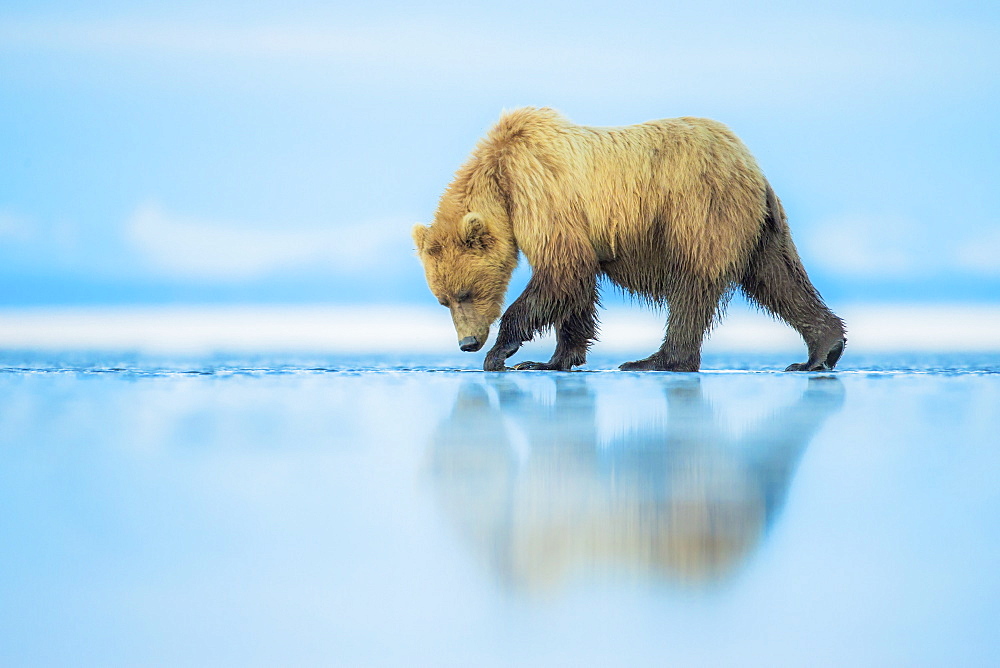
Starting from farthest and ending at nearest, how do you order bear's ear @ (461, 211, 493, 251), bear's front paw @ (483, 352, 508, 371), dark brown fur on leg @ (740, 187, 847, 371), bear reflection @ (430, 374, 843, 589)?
dark brown fur on leg @ (740, 187, 847, 371), bear's front paw @ (483, 352, 508, 371), bear's ear @ (461, 211, 493, 251), bear reflection @ (430, 374, 843, 589)

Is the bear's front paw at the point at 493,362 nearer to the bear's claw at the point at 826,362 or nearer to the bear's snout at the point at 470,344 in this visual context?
the bear's snout at the point at 470,344

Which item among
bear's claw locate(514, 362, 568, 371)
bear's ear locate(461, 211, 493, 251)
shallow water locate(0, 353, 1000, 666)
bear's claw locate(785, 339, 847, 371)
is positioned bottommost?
shallow water locate(0, 353, 1000, 666)

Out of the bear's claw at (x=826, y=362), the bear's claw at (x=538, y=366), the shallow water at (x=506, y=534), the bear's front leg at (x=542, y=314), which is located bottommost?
the shallow water at (x=506, y=534)

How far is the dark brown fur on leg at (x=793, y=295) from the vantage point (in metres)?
7.32

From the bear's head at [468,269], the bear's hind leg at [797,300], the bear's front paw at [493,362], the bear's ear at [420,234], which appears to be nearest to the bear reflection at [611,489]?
the bear's front paw at [493,362]

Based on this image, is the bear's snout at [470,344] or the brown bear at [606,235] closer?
the brown bear at [606,235]

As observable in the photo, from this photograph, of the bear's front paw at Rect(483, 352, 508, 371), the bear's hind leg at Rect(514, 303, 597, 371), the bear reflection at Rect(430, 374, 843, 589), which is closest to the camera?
the bear reflection at Rect(430, 374, 843, 589)

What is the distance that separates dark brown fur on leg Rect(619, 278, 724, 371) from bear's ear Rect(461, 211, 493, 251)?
1.24m

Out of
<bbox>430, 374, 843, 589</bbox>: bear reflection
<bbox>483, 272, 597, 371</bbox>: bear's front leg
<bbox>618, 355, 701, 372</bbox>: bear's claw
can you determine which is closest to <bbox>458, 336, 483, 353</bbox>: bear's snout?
<bbox>483, 272, 597, 371</bbox>: bear's front leg

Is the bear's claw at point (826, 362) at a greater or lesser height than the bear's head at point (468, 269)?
lesser

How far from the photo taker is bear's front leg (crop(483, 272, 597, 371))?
22.8ft

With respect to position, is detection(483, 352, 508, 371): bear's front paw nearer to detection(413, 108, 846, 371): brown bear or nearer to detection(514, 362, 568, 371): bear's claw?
detection(413, 108, 846, 371): brown bear

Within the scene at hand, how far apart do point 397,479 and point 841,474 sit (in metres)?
1.12

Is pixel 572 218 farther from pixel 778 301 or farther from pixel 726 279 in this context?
pixel 778 301
